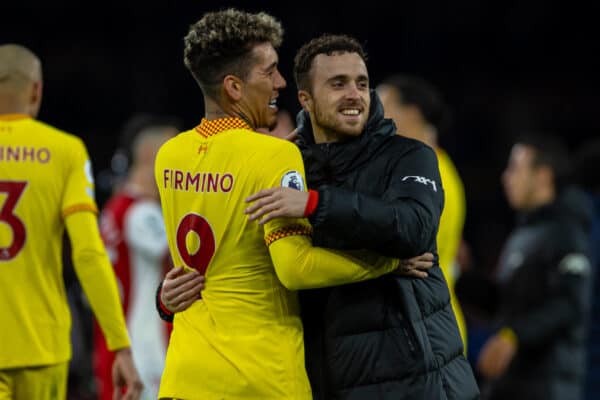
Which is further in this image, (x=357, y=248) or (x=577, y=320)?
(x=577, y=320)

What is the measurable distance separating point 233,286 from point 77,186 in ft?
3.45

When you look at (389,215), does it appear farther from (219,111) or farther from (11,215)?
(11,215)

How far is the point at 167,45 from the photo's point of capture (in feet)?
34.3

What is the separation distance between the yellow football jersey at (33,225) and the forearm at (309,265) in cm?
118

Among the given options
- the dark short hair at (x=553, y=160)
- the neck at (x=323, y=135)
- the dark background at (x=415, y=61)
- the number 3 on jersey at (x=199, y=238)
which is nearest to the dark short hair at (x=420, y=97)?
the dark short hair at (x=553, y=160)

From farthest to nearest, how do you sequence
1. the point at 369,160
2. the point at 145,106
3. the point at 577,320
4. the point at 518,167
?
the point at 145,106 → the point at 518,167 → the point at 577,320 → the point at 369,160

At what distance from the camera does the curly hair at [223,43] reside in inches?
114

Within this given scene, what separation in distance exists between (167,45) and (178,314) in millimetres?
7821

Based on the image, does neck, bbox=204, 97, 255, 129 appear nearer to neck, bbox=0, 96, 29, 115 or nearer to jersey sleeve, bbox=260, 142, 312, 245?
jersey sleeve, bbox=260, 142, 312, 245

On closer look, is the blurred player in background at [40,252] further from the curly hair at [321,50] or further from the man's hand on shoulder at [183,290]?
the curly hair at [321,50]

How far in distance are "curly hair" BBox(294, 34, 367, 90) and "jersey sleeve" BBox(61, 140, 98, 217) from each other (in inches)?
37.2

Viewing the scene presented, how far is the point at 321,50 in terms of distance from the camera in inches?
118

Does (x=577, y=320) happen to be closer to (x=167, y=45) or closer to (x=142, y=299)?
(x=142, y=299)

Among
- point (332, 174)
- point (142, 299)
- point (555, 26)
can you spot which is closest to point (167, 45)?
point (555, 26)
